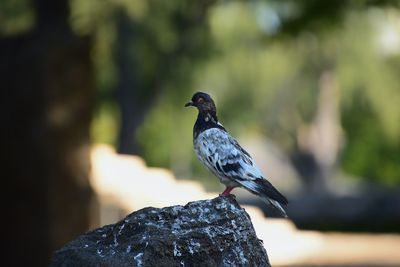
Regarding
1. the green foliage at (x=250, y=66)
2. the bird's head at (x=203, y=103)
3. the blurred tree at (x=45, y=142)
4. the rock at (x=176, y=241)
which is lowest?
the rock at (x=176, y=241)

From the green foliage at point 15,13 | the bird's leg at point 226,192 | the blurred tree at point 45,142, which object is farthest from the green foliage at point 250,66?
the bird's leg at point 226,192

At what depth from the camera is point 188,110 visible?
112ft

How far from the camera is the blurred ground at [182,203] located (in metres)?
13.3

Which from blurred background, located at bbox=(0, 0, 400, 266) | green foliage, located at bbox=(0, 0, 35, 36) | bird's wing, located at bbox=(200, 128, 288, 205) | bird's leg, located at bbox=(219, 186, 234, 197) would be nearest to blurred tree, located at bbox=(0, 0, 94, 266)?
blurred background, located at bbox=(0, 0, 400, 266)

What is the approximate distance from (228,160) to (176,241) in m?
0.53

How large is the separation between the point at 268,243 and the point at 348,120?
3214 cm

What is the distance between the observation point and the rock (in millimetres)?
3969

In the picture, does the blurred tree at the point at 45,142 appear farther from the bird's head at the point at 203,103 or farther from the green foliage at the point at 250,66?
the bird's head at the point at 203,103

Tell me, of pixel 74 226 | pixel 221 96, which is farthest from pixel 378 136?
pixel 74 226

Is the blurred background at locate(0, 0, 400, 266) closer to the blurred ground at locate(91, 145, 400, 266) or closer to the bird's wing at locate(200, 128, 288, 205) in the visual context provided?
the blurred ground at locate(91, 145, 400, 266)

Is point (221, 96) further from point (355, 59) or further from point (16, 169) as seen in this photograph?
point (16, 169)

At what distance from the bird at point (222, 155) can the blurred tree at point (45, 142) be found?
5196 millimetres

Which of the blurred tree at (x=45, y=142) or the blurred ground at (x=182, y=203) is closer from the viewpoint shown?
the blurred tree at (x=45, y=142)

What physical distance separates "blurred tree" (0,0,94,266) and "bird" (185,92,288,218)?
520 centimetres
